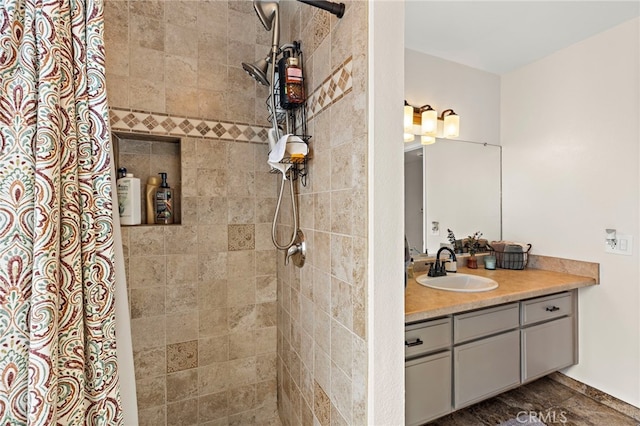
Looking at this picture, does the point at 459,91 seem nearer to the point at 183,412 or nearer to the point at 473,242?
the point at 473,242

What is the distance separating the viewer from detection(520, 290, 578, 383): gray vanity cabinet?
6.06 feet

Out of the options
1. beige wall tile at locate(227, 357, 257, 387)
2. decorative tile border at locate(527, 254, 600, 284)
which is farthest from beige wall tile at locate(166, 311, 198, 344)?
decorative tile border at locate(527, 254, 600, 284)

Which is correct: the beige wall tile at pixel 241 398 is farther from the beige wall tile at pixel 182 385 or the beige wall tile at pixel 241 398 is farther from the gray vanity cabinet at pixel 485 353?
the gray vanity cabinet at pixel 485 353

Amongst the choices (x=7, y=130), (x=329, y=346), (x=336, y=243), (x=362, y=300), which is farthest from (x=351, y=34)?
(x=329, y=346)

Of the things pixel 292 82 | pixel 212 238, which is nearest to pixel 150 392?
pixel 212 238

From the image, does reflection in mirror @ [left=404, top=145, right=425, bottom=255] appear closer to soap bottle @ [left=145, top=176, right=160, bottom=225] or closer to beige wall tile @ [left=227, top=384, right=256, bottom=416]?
beige wall tile @ [left=227, top=384, right=256, bottom=416]

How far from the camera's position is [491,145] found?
105 inches

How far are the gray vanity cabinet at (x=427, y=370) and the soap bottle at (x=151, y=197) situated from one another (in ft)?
4.76

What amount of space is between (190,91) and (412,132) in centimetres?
156

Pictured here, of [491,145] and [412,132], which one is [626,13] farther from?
[412,132]

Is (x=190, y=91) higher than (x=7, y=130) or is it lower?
higher

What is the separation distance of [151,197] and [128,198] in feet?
0.41

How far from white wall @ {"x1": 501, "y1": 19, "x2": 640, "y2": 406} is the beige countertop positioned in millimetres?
231

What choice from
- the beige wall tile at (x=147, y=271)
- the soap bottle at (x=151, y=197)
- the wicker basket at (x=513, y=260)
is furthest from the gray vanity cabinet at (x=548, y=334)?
the soap bottle at (x=151, y=197)
